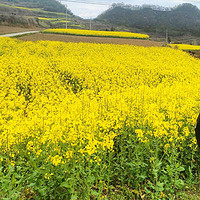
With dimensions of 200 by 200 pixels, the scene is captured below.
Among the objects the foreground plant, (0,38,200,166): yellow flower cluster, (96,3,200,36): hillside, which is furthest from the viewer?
(96,3,200,36): hillside

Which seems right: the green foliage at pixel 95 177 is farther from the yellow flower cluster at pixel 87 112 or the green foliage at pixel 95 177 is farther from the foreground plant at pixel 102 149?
the yellow flower cluster at pixel 87 112

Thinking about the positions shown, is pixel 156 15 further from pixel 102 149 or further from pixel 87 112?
pixel 102 149

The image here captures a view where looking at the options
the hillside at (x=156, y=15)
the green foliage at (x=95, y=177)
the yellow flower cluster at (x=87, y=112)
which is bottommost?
the green foliage at (x=95, y=177)

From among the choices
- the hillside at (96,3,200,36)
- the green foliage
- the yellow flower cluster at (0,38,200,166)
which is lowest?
the green foliage

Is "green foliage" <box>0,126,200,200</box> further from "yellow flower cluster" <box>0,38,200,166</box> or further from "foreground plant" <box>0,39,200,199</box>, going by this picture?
"yellow flower cluster" <box>0,38,200,166</box>

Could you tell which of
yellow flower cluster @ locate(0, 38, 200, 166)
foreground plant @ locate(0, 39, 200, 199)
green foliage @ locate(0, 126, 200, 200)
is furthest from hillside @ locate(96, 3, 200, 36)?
green foliage @ locate(0, 126, 200, 200)

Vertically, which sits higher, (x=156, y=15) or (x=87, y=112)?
(x=156, y=15)

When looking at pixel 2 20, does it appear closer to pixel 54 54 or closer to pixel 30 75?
pixel 54 54

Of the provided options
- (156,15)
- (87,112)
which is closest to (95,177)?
(87,112)

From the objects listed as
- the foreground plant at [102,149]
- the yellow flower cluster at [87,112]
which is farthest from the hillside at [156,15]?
the foreground plant at [102,149]

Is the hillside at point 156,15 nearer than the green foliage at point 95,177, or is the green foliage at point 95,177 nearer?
the green foliage at point 95,177

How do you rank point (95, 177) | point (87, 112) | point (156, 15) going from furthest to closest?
point (156, 15) < point (87, 112) < point (95, 177)

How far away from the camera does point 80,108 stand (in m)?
5.50

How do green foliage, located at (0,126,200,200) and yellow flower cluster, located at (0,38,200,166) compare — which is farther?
yellow flower cluster, located at (0,38,200,166)
